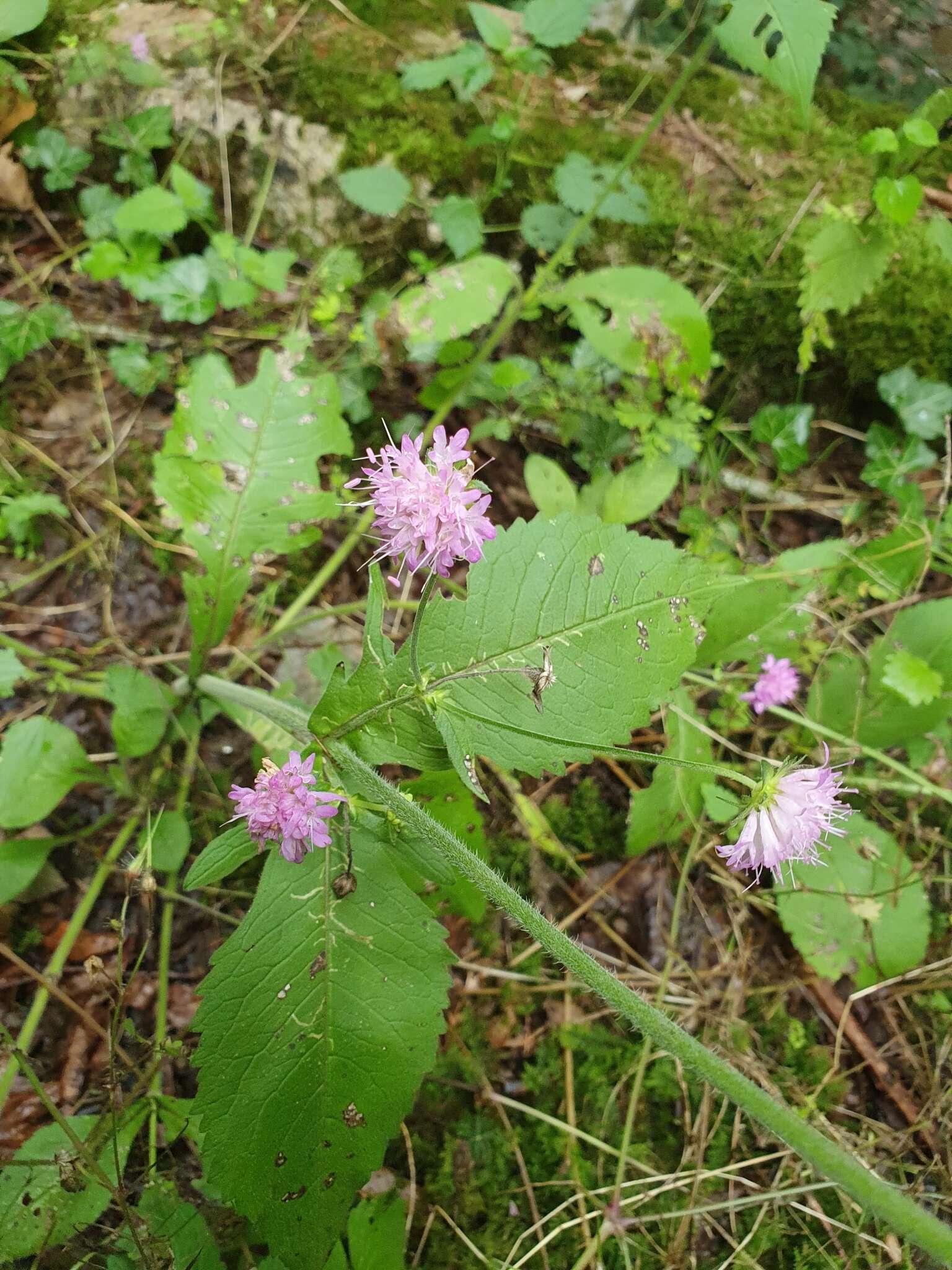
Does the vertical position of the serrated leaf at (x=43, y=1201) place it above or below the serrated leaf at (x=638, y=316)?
below

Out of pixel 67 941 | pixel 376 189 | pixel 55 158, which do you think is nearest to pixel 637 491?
pixel 376 189

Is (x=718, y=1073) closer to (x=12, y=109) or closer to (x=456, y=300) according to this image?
(x=456, y=300)

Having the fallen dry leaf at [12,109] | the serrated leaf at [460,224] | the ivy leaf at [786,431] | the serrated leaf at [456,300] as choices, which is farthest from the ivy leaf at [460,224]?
the fallen dry leaf at [12,109]

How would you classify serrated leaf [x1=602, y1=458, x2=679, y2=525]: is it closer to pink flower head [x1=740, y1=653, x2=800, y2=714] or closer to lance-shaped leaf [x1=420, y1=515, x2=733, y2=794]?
pink flower head [x1=740, y1=653, x2=800, y2=714]

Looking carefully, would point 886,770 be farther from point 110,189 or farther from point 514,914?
point 110,189

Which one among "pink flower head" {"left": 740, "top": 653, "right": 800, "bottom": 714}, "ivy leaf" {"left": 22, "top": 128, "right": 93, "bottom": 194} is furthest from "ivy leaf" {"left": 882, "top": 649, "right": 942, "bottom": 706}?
"ivy leaf" {"left": 22, "top": 128, "right": 93, "bottom": 194}

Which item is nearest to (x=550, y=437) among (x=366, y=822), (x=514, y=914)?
(x=366, y=822)

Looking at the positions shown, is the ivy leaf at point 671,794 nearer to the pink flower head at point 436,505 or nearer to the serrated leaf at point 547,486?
the serrated leaf at point 547,486
